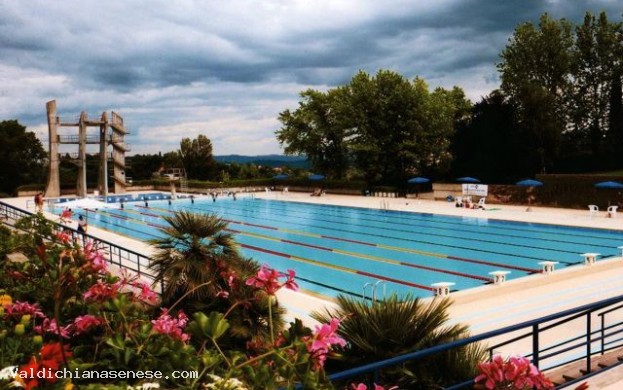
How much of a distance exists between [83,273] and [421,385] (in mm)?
2611

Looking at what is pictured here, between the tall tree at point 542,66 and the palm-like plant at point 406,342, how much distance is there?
1362 inches

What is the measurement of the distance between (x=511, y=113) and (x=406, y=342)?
34885mm

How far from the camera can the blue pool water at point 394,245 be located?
1492 centimetres

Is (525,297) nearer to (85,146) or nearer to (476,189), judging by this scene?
(476,189)

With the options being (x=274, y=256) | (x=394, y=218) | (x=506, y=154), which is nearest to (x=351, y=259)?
(x=274, y=256)

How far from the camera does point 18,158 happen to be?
5184 centimetres

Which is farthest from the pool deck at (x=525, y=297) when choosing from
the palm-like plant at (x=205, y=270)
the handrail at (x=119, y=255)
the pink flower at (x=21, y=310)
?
the pink flower at (x=21, y=310)

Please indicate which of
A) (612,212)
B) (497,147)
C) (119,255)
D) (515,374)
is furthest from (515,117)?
(515,374)

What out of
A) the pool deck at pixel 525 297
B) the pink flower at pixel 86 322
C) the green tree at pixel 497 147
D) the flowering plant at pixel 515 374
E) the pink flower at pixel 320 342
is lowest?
A: the pool deck at pixel 525 297

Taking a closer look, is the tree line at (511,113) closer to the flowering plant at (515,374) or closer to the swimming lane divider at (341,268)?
the swimming lane divider at (341,268)

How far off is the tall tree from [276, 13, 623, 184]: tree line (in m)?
0.07

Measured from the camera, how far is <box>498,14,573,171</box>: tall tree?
3634 centimetres

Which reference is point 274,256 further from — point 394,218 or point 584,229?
point 584,229

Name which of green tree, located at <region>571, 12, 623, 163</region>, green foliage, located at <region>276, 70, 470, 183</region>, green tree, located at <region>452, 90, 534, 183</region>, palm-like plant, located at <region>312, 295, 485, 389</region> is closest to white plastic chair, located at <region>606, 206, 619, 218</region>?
green tree, located at <region>452, 90, 534, 183</region>
